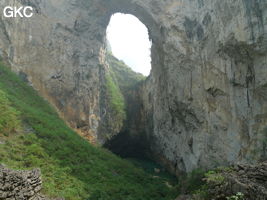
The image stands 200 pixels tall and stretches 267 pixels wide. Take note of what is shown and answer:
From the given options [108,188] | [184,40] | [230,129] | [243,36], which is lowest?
[108,188]

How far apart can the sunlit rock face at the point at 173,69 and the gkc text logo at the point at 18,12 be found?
0.49 metres

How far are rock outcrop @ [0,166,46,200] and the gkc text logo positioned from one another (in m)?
19.3

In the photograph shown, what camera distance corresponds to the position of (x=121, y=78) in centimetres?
4100

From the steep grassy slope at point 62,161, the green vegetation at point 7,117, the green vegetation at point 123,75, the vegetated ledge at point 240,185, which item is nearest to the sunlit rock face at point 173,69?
the steep grassy slope at point 62,161

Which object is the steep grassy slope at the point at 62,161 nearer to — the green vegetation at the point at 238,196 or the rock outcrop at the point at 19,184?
the rock outcrop at the point at 19,184

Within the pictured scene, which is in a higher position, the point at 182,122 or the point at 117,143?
the point at 182,122

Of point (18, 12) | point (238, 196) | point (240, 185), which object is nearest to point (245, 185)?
point (240, 185)

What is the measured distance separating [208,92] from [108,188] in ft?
29.3

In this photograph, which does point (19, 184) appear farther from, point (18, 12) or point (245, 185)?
point (18, 12)

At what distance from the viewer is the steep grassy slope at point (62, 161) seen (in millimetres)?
12898

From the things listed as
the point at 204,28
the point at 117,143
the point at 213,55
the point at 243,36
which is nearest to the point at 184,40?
the point at 204,28

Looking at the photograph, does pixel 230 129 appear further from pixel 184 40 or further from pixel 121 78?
pixel 121 78

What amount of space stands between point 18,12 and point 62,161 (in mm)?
15966

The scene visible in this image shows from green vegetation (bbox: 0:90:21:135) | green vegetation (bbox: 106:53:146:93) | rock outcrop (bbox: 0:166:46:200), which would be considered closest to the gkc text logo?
green vegetation (bbox: 0:90:21:135)
